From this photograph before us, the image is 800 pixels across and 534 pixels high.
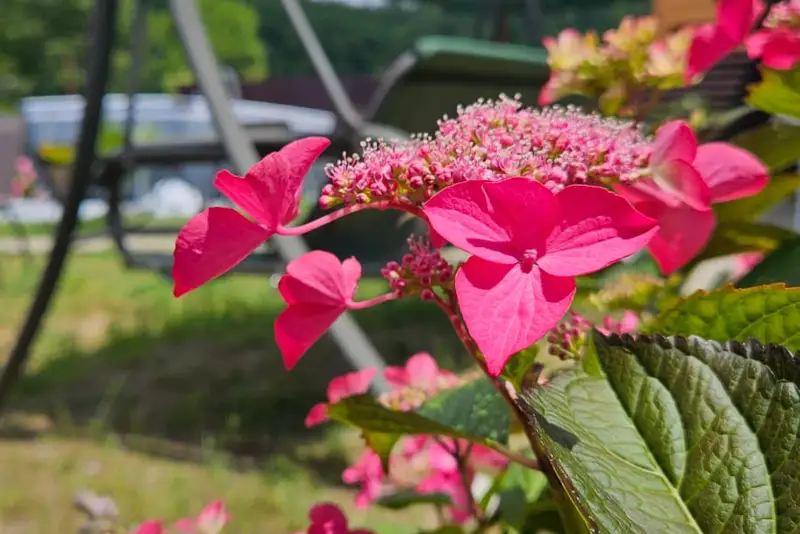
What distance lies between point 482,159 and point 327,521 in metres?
0.23

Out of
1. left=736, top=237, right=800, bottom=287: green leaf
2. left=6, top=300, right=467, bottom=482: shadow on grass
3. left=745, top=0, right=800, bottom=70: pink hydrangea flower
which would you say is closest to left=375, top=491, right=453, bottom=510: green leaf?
left=736, top=237, right=800, bottom=287: green leaf

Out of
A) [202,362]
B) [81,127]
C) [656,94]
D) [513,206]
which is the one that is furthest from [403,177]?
[202,362]

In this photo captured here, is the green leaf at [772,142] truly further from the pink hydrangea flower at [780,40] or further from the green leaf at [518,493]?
the green leaf at [518,493]

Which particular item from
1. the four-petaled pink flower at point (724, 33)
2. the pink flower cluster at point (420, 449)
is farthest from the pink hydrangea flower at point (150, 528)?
the four-petaled pink flower at point (724, 33)

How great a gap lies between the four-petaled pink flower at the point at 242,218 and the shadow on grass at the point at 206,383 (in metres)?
1.47

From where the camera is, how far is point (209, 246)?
266mm

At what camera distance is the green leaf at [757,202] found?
0.56 meters

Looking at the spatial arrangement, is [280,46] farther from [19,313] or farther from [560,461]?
[560,461]

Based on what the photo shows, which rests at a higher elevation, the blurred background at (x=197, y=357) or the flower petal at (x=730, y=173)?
the flower petal at (x=730, y=173)

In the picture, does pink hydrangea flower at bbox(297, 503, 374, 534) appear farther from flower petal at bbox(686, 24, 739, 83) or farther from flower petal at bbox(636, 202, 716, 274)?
flower petal at bbox(686, 24, 739, 83)

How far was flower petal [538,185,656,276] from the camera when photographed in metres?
0.25

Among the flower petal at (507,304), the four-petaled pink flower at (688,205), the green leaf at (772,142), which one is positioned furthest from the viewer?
the green leaf at (772,142)

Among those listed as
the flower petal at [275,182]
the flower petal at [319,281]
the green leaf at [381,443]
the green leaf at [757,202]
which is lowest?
the green leaf at [381,443]

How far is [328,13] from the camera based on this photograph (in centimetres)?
2212
